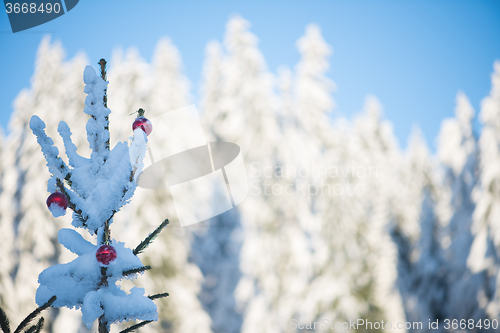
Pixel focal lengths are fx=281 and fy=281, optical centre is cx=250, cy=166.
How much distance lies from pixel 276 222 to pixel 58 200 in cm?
1132

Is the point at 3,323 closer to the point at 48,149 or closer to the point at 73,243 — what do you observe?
the point at 73,243

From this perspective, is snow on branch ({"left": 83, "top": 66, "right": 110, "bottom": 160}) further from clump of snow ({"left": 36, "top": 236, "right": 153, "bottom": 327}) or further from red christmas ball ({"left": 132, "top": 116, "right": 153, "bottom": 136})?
clump of snow ({"left": 36, "top": 236, "right": 153, "bottom": 327})

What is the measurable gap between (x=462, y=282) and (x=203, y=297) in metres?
11.2

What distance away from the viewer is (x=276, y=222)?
12.3m

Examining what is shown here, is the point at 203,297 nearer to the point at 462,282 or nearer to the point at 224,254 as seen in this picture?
the point at 224,254

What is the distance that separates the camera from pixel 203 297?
43.9 ft

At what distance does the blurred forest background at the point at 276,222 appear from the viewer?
9.26m

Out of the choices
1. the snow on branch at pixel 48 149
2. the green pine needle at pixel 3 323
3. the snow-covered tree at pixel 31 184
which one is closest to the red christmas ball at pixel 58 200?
the snow on branch at pixel 48 149

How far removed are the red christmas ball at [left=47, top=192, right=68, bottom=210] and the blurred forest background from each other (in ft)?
24.6

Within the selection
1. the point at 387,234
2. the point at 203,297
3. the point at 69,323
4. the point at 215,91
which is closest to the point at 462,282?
the point at 387,234

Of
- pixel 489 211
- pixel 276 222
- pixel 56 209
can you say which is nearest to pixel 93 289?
pixel 56 209

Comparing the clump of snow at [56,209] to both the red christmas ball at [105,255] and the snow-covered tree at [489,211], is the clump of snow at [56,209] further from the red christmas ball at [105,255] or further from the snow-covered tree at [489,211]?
the snow-covered tree at [489,211]

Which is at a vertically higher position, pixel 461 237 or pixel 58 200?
pixel 58 200

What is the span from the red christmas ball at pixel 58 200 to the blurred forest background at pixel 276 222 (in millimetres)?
7502
